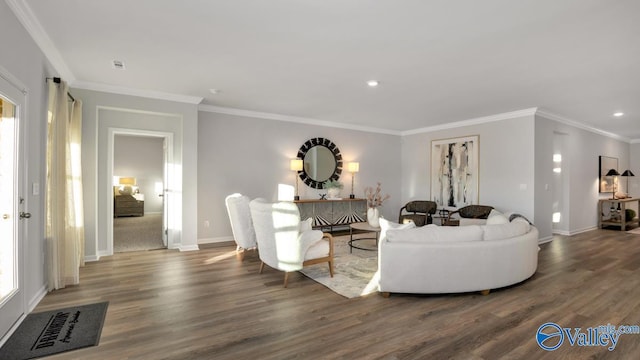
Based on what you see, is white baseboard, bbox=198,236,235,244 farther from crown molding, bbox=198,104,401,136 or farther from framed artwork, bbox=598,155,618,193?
framed artwork, bbox=598,155,618,193

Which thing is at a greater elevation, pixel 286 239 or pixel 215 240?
pixel 286 239

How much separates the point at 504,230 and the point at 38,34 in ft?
16.5

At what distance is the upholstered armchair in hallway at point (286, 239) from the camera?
3590mm

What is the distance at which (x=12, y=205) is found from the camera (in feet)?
8.77

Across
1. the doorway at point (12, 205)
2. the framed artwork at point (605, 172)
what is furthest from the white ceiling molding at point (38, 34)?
the framed artwork at point (605, 172)

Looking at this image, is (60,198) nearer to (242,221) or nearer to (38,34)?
(38,34)

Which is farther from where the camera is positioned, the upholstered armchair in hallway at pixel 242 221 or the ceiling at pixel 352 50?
the upholstered armchair in hallway at pixel 242 221

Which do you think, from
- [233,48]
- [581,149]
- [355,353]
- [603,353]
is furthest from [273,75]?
[581,149]

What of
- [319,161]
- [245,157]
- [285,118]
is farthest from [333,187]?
[245,157]

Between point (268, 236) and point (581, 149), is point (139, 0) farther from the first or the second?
point (581, 149)

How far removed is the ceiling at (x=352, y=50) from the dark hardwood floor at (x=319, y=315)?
2.52m

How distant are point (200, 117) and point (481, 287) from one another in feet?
16.6

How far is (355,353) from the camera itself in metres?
2.29

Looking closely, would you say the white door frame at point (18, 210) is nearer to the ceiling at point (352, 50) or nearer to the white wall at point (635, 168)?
the ceiling at point (352, 50)
